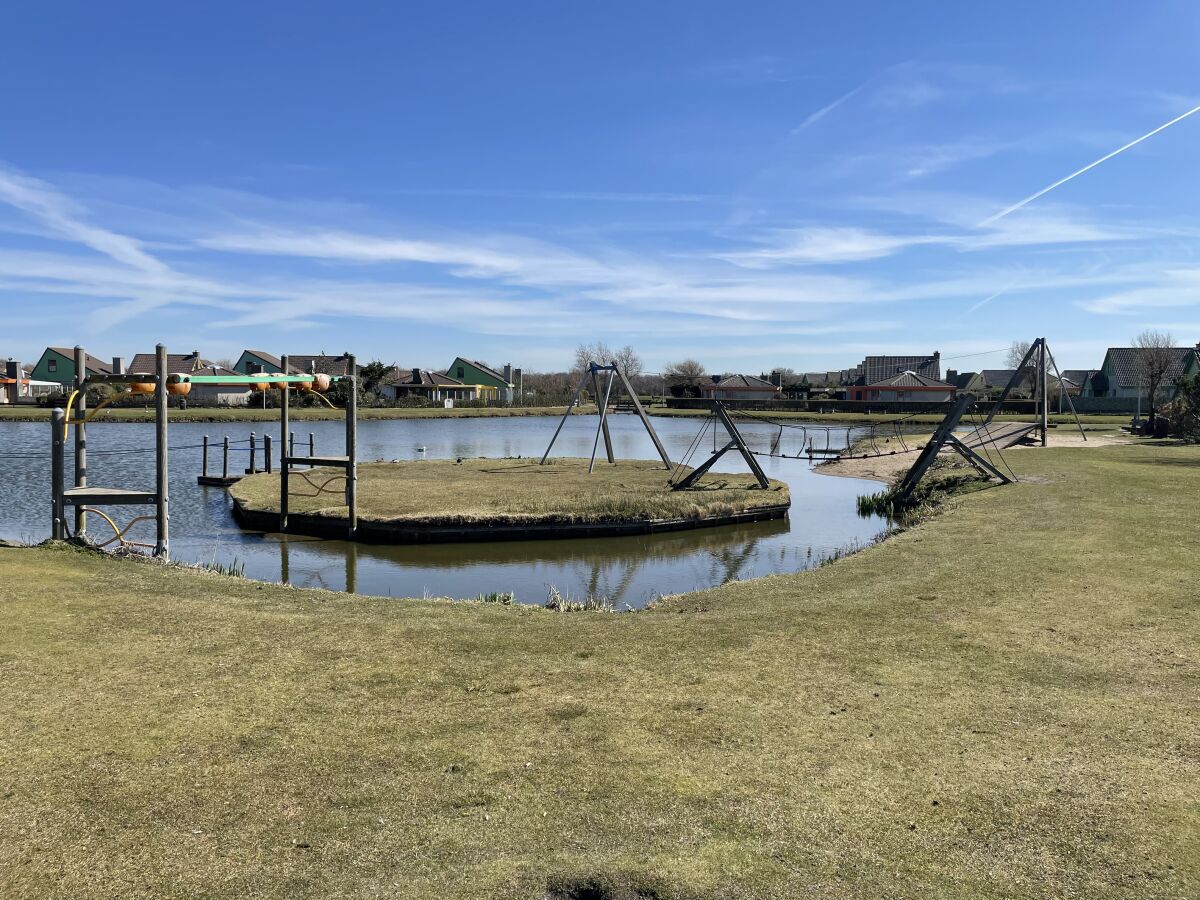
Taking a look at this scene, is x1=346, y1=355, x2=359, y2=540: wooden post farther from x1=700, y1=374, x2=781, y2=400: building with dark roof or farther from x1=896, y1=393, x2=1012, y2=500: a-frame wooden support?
x1=700, y1=374, x2=781, y2=400: building with dark roof

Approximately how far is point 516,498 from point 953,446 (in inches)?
428

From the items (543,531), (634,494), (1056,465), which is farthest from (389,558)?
(1056,465)

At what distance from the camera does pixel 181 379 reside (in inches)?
495

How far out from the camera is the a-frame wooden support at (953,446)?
21.2 m

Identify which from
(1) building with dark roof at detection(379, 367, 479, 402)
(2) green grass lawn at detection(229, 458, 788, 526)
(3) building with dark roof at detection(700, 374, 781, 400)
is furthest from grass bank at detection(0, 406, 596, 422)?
(2) green grass lawn at detection(229, 458, 788, 526)

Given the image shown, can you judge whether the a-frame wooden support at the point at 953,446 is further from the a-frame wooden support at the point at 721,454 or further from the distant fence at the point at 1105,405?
the distant fence at the point at 1105,405

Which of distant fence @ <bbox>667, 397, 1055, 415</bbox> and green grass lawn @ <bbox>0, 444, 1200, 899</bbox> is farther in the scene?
distant fence @ <bbox>667, 397, 1055, 415</bbox>

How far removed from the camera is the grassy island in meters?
18.5

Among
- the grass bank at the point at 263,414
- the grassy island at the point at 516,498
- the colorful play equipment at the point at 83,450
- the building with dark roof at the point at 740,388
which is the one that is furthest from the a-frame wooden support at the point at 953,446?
A: the building with dark roof at the point at 740,388

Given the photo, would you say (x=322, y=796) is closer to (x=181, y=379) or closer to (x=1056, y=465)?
(x=181, y=379)

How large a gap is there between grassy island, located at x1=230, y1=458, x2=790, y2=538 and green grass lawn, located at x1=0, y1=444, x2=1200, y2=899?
8.74m

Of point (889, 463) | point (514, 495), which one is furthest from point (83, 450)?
point (889, 463)

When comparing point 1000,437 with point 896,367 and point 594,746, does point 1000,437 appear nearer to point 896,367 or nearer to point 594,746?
point 594,746

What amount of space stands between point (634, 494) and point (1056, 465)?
13632 millimetres
